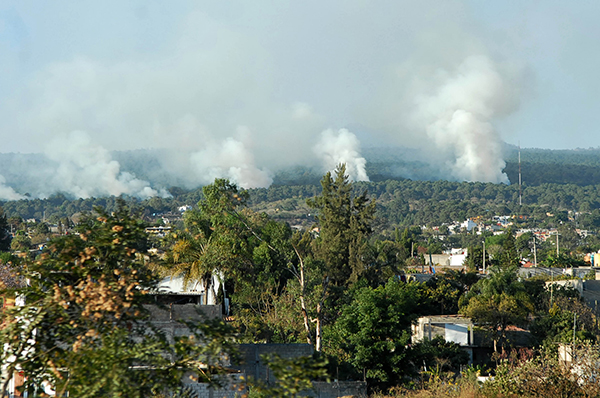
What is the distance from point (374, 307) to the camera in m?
21.7

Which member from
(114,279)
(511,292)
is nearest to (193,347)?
(114,279)

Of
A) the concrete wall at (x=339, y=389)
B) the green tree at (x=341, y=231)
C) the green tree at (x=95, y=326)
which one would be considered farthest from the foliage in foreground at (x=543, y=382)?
the green tree at (x=341, y=231)

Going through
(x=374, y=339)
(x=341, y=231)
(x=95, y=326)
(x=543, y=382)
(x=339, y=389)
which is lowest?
(x=339, y=389)

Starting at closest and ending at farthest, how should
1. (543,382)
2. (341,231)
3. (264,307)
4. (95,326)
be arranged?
1. (95,326)
2. (543,382)
3. (264,307)
4. (341,231)

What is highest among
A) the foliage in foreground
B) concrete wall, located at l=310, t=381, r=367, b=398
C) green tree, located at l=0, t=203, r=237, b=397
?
green tree, located at l=0, t=203, r=237, b=397

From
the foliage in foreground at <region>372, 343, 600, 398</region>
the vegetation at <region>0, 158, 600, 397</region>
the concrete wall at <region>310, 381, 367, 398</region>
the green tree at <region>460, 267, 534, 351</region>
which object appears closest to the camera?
the vegetation at <region>0, 158, 600, 397</region>

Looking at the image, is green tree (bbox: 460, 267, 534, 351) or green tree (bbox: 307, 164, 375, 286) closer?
green tree (bbox: 460, 267, 534, 351)

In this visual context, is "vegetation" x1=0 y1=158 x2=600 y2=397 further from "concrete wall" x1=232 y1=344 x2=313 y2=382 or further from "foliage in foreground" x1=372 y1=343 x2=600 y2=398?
"concrete wall" x1=232 y1=344 x2=313 y2=382

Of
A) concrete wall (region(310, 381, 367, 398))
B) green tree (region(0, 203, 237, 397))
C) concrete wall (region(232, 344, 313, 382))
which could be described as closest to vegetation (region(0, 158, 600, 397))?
green tree (region(0, 203, 237, 397))

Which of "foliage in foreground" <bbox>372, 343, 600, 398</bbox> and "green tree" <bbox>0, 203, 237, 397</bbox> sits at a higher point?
"green tree" <bbox>0, 203, 237, 397</bbox>

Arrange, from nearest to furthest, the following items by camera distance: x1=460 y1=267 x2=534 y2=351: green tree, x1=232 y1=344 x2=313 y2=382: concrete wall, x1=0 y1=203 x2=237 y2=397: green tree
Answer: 1. x1=0 y1=203 x2=237 y2=397: green tree
2. x1=232 y1=344 x2=313 y2=382: concrete wall
3. x1=460 y1=267 x2=534 y2=351: green tree

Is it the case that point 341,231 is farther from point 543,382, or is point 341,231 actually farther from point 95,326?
point 95,326

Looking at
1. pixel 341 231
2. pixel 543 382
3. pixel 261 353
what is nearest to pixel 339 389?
pixel 261 353

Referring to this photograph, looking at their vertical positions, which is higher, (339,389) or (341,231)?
(341,231)
